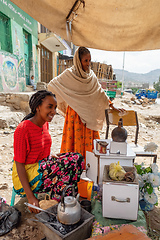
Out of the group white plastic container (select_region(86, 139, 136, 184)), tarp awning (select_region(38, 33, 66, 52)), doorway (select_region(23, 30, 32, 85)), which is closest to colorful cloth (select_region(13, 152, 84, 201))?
white plastic container (select_region(86, 139, 136, 184))

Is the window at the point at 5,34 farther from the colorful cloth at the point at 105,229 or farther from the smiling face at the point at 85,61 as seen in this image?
the colorful cloth at the point at 105,229

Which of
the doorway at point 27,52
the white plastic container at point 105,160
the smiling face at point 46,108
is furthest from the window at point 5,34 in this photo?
→ the white plastic container at point 105,160

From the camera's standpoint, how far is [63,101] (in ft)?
8.97

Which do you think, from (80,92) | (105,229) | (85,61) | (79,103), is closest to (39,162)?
(105,229)

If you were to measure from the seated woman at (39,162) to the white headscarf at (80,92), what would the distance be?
0.83 m

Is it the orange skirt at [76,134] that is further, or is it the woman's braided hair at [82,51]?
the orange skirt at [76,134]

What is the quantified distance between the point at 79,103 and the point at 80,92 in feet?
0.54

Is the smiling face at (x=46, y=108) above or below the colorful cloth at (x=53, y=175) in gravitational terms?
above

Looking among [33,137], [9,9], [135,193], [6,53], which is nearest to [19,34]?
[9,9]

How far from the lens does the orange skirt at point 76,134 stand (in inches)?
102

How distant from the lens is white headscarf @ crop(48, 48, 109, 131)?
2518 millimetres

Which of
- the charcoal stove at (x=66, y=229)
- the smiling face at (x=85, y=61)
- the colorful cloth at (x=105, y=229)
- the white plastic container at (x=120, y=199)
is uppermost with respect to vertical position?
the smiling face at (x=85, y=61)

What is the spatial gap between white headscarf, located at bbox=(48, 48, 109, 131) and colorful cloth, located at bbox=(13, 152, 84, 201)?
2.87 feet

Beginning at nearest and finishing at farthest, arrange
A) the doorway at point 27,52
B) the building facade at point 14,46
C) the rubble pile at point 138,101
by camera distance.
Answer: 1. the building facade at point 14,46
2. the doorway at point 27,52
3. the rubble pile at point 138,101
